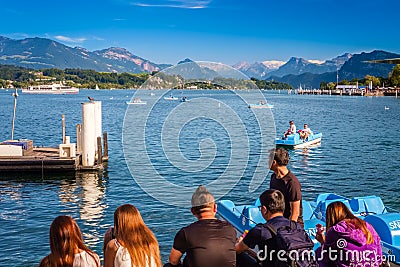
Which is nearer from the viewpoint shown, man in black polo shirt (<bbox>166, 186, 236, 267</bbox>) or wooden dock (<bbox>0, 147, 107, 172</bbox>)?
man in black polo shirt (<bbox>166, 186, 236, 267</bbox>)

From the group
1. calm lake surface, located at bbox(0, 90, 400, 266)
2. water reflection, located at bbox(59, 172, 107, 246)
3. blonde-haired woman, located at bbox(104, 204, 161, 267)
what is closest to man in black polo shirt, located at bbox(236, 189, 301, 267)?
blonde-haired woman, located at bbox(104, 204, 161, 267)

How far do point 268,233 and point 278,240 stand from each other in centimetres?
19

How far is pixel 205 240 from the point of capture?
6.07 m

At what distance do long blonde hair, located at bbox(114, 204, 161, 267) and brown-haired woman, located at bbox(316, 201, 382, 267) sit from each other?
2.49 m

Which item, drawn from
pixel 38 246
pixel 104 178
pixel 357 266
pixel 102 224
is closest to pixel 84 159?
pixel 104 178

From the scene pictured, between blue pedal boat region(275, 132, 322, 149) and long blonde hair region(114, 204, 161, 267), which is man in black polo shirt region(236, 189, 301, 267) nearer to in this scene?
long blonde hair region(114, 204, 161, 267)

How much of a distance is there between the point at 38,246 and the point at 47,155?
42.0 ft

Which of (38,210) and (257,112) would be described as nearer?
(257,112)

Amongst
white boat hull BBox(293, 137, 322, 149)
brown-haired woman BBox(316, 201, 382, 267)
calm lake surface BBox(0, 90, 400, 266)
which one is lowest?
calm lake surface BBox(0, 90, 400, 266)

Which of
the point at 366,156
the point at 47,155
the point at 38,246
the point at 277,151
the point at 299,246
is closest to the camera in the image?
the point at 299,246

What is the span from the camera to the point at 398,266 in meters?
9.88

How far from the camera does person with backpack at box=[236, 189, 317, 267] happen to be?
594 cm

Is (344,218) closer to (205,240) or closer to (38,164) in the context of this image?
(205,240)

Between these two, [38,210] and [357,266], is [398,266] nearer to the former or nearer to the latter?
[357,266]
